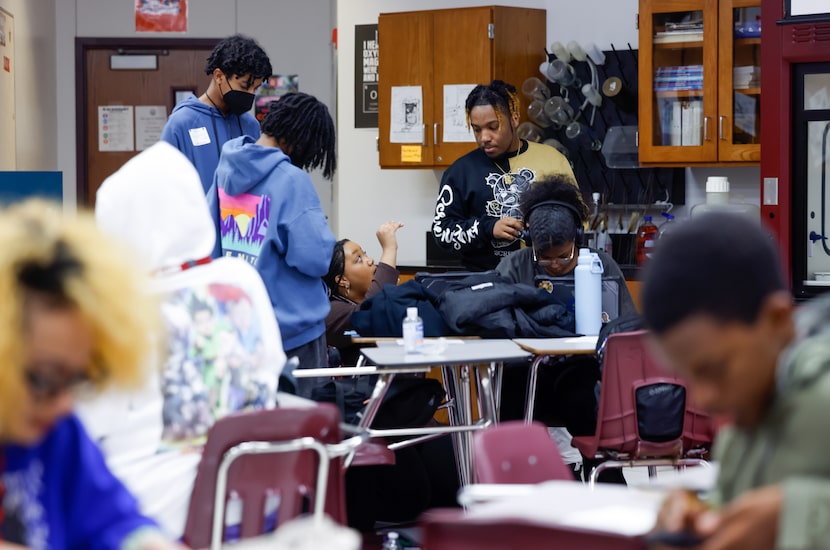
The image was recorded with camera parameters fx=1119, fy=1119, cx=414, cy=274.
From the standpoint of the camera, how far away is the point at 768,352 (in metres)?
1.17

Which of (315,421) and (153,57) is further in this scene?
(153,57)

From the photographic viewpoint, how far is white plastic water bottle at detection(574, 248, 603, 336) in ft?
13.0

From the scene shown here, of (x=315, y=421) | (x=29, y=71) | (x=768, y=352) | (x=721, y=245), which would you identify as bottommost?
(x=315, y=421)

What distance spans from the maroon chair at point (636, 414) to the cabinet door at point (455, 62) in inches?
112

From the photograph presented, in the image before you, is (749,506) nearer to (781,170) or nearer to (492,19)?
(781,170)

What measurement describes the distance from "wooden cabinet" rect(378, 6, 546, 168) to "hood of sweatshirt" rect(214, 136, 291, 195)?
102 inches

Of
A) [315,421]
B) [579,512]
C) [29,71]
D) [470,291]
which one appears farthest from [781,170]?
[29,71]

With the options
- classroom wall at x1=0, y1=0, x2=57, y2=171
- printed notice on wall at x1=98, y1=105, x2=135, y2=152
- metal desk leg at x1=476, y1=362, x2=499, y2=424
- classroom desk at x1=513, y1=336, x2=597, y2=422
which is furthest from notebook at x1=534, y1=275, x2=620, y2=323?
printed notice on wall at x1=98, y1=105, x2=135, y2=152

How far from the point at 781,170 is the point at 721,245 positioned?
3825 mm

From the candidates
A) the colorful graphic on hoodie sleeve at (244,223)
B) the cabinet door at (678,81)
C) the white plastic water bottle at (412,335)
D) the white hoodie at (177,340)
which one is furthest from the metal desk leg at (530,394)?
the cabinet door at (678,81)

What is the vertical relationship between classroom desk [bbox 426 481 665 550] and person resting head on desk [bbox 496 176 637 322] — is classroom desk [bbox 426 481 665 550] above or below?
below

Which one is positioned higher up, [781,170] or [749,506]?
[781,170]

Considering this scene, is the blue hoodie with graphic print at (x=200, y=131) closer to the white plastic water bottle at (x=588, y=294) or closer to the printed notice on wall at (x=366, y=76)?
the white plastic water bottle at (x=588, y=294)

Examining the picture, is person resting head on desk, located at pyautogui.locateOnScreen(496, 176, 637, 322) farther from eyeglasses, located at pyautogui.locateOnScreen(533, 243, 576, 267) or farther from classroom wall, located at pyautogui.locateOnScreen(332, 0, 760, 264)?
classroom wall, located at pyautogui.locateOnScreen(332, 0, 760, 264)
